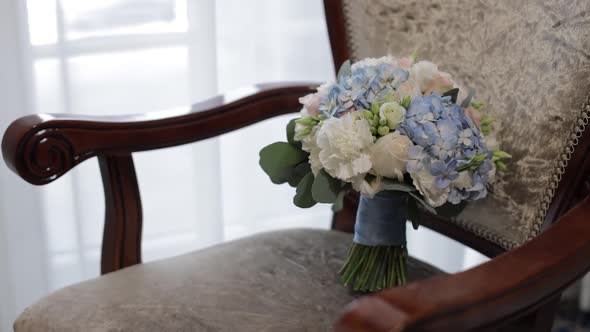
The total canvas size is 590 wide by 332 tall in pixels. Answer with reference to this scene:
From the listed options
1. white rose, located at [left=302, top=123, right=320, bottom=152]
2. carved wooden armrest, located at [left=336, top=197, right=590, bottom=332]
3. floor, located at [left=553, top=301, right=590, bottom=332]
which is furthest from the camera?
floor, located at [left=553, top=301, right=590, bottom=332]

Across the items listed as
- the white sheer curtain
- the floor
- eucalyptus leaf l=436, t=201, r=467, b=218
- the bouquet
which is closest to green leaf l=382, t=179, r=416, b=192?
the bouquet

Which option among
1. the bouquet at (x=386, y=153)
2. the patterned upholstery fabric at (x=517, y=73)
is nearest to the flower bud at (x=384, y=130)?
the bouquet at (x=386, y=153)

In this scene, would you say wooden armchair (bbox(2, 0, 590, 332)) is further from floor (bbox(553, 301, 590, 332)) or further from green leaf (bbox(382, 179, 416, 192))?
floor (bbox(553, 301, 590, 332))

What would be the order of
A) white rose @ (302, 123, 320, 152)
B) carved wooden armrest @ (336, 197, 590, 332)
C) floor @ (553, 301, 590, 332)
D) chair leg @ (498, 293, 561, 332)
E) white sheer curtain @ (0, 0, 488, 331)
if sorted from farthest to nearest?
1. floor @ (553, 301, 590, 332)
2. white sheer curtain @ (0, 0, 488, 331)
3. white rose @ (302, 123, 320, 152)
4. chair leg @ (498, 293, 561, 332)
5. carved wooden armrest @ (336, 197, 590, 332)

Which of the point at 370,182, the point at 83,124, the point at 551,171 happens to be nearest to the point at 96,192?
the point at 83,124

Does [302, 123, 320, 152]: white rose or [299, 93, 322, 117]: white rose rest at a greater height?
[299, 93, 322, 117]: white rose

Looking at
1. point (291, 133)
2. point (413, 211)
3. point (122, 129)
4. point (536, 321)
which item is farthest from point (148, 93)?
point (536, 321)

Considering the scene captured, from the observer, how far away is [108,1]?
139cm

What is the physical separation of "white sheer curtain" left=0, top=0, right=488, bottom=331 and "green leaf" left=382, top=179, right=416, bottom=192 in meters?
0.67

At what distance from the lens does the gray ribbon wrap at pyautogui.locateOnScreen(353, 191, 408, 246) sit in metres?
0.96

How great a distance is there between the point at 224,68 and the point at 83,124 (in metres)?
0.58

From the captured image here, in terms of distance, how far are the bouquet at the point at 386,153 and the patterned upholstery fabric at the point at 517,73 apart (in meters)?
0.04

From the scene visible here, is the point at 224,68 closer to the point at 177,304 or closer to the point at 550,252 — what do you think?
the point at 177,304

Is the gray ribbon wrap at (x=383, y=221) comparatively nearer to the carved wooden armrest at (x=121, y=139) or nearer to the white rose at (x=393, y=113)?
the white rose at (x=393, y=113)
